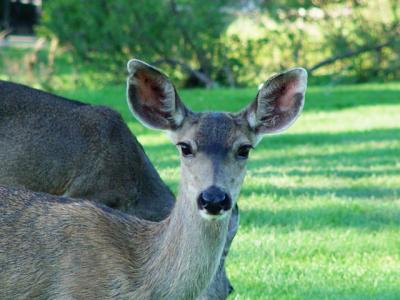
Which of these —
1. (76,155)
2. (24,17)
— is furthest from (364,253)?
(24,17)

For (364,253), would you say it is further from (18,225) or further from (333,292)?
(18,225)

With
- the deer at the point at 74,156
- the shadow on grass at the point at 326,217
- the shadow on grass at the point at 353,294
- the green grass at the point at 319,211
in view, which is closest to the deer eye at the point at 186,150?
the green grass at the point at 319,211

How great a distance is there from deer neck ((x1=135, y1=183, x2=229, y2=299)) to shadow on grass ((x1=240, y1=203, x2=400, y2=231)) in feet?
13.3

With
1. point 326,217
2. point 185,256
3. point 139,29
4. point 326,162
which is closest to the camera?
point 185,256

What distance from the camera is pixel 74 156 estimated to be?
8.26m

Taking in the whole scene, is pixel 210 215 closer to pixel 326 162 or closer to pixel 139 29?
pixel 326 162

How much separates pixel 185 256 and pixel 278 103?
974 mm

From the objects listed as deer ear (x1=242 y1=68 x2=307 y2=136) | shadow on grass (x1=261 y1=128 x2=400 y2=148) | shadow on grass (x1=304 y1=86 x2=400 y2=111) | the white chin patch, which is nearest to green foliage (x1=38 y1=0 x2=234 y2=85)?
shadow on grass (x1=304 y1=86 x2=400 y2=111)

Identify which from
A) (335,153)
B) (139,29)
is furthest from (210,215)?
(139,29)

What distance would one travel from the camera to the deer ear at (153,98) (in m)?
5.21

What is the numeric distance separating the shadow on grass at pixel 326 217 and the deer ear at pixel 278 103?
373 centimetres

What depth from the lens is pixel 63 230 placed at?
507 centimetres

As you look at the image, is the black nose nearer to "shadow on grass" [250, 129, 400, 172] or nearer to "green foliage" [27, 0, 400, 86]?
"shadow on grass" [250, 129, 400, 172]

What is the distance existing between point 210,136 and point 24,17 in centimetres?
4224
